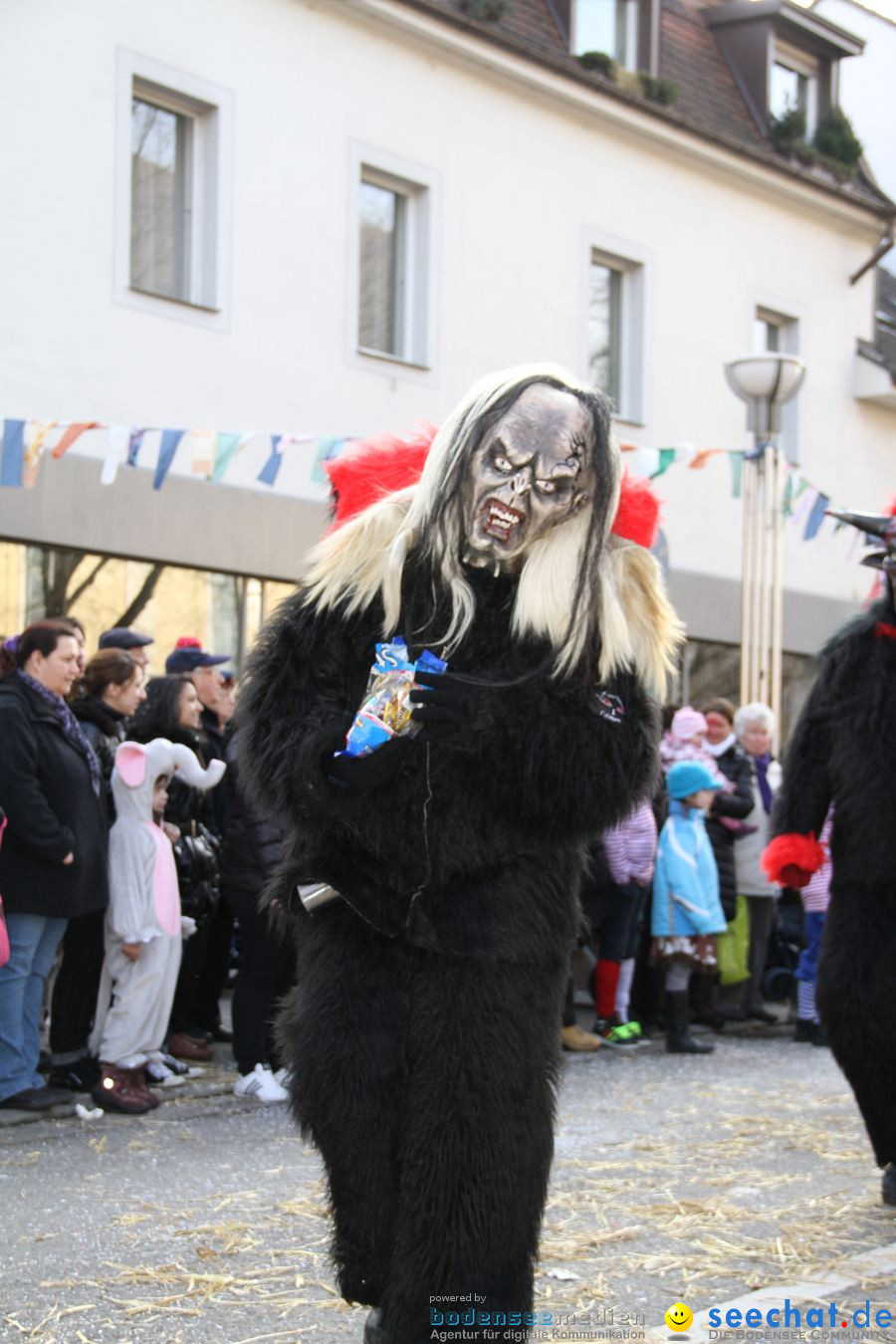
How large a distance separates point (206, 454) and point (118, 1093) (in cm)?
532

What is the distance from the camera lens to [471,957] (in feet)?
A: 11.3

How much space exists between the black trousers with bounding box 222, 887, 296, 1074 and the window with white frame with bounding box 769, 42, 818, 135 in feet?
52.2

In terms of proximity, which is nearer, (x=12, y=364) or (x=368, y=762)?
(x=368, y=762)

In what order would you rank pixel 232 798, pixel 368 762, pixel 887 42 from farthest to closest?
pixel 887 42
pixel 232 798
pixel 368 762

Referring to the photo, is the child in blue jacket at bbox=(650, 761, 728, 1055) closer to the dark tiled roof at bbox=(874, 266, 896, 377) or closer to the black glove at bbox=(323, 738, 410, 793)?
the black glove at bbox=(323, 738, 410, 793)

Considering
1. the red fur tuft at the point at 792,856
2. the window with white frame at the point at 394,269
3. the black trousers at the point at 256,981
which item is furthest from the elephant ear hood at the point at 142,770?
the window with white frame at the point at 394,269

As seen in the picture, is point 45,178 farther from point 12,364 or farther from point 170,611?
point 170,611

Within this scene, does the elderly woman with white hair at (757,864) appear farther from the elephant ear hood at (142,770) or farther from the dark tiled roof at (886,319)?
the dark tiled roof at (886,319)

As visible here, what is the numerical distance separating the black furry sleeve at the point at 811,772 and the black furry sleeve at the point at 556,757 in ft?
9.07

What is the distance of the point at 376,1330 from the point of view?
338 centimetres

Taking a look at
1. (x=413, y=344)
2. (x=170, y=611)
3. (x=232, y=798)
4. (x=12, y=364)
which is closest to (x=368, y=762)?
(x=232, y=798)

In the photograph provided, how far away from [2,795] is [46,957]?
749mm

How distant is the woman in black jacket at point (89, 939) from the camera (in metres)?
7.79

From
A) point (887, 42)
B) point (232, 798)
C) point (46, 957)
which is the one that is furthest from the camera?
point (887, 42)
